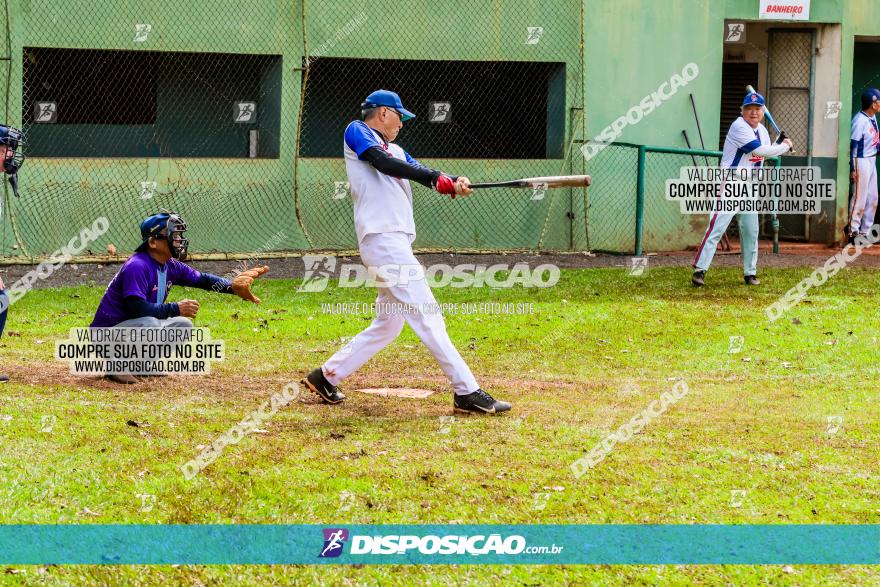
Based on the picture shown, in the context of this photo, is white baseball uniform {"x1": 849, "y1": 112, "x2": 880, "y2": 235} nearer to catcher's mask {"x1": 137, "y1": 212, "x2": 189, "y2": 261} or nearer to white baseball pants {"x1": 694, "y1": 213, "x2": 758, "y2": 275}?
white baseball pants {"x1": 694, "y1": 213, "x2": 758, "y2": 275}

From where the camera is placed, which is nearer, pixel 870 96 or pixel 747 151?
pixel 747 151

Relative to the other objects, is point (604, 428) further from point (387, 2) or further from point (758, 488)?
point (387, 2)

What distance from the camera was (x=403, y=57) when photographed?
17.1 metres

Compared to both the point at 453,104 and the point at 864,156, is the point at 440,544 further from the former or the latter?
the point at 864,156

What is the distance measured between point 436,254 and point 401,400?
8.41 m

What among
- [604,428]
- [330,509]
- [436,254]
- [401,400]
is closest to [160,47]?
[436,254]

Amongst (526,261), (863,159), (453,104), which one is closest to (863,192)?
(863,159)

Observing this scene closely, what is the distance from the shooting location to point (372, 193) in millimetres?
8055

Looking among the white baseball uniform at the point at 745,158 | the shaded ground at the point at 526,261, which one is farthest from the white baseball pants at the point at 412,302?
the shaded ground at the point at 526,261

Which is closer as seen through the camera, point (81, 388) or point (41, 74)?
point (81, 388)

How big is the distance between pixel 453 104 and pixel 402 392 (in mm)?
10299

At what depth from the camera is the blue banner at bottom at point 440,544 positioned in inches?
217

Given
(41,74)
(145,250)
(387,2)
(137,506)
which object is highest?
(387,2)

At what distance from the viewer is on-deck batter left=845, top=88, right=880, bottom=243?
58.4 ft
